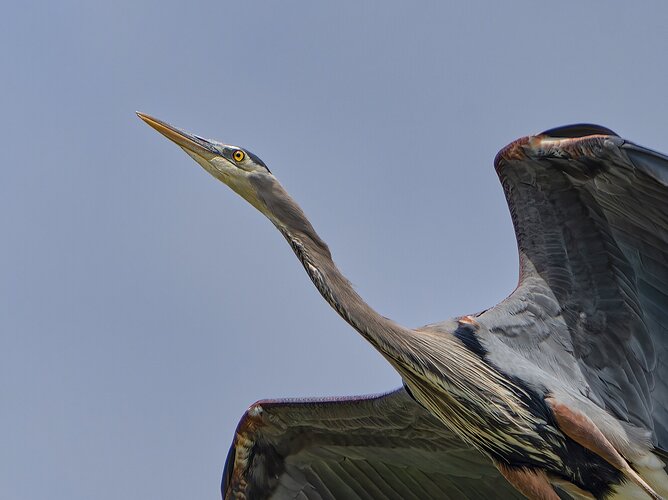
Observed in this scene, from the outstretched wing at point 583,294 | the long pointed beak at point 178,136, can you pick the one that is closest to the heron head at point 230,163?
the long pointed beak at point 178,136

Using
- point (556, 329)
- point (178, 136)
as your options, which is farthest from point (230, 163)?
point (556, 329)

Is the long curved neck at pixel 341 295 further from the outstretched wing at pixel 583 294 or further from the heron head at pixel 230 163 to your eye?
the outstretched wing at pixel 583 294

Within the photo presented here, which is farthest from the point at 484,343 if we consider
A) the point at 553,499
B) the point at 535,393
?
the point at 553,499

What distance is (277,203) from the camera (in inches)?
317

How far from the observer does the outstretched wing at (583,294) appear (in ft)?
27.3

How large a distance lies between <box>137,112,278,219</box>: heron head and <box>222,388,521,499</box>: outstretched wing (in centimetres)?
171

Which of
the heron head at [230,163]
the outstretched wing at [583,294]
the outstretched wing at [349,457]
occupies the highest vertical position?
the heron head at [230,163]

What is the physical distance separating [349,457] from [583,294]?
2.08 m

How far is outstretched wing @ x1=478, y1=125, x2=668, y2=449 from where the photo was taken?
27.3 ft

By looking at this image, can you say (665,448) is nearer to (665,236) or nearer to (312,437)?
(665,236)

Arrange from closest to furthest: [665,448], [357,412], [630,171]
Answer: [630,171] < [665,448] < [357,412]

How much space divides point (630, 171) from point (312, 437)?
2967 millimetres

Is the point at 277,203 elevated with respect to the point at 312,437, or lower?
elevated

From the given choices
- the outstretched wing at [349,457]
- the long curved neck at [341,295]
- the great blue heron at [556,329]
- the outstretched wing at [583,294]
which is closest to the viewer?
the long curved neck at [341,295]
